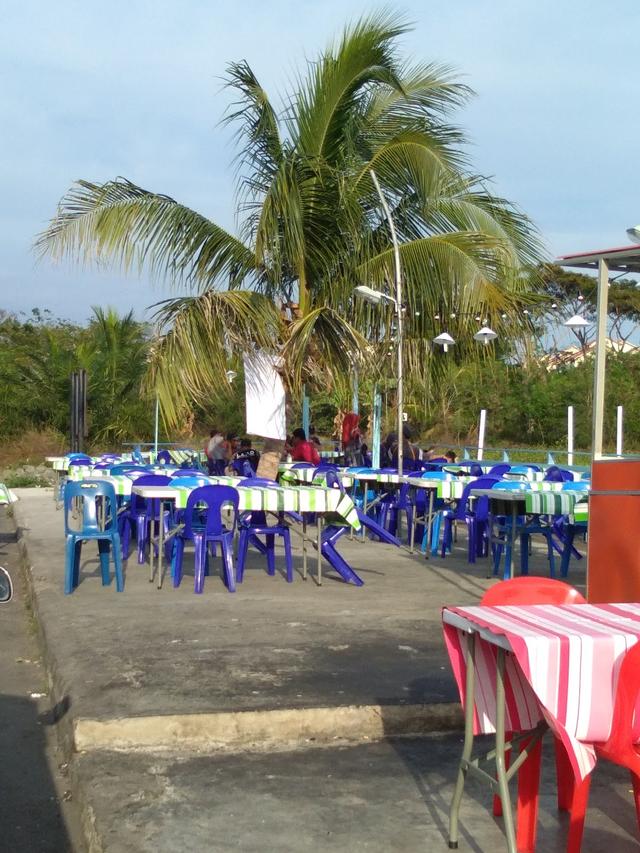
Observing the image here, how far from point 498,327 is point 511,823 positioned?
11.4 metres

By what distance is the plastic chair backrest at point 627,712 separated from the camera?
341 centimetres

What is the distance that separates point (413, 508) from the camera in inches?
497

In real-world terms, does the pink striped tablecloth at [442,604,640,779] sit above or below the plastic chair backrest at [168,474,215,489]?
below

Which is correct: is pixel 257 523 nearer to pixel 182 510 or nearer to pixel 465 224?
pixel 182 510

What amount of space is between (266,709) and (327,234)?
978 centimetres

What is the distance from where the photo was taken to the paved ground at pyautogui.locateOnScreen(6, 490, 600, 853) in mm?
4113

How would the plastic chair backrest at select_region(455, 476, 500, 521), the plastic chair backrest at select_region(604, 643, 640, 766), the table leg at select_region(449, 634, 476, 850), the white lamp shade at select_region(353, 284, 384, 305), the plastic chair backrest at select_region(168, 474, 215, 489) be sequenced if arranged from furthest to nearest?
the white lamp shade at select_region(353, 284, 384, 305) < the plastic chair backrest at select_region(455, 476, 500, 521) < the plastic chair backrest at select_region(168, 474, 215, 489) < the table leg at select_region(449, 634, 476, 850) < the plastic chair backrest at select_region(604, 643, 640, 766)

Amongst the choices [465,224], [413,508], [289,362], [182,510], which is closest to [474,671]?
[182,510]

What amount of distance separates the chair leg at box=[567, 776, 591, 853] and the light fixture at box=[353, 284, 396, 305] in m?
10.2

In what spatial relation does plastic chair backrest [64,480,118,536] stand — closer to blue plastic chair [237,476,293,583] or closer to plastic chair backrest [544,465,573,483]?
blue plastic chair [237,476,293,583]

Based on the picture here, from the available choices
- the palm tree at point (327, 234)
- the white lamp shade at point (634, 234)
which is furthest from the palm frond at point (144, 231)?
the white lamp shade at point (634, 234)

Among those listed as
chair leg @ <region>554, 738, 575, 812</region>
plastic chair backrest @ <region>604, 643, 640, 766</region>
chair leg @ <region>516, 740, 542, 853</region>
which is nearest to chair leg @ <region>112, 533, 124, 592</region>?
chair leg @ <region>554, 738, 575, 812</region>

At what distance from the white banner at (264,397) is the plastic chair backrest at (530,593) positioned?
9.51 meters

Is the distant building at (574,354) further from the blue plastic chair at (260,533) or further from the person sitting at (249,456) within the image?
the blue plastic chair at (260,533)
